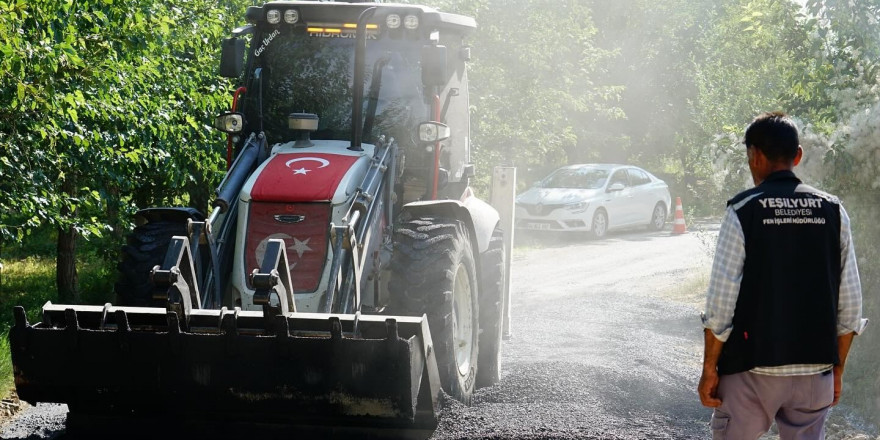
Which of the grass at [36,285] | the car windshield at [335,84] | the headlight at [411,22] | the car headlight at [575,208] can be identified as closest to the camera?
the headlight at [411,22]

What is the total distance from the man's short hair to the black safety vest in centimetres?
15

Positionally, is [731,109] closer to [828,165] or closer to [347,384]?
[828,165]

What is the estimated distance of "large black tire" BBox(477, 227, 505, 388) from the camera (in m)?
7.91

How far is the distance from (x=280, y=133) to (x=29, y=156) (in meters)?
2.06

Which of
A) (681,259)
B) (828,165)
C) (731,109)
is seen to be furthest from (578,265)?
(828,165)

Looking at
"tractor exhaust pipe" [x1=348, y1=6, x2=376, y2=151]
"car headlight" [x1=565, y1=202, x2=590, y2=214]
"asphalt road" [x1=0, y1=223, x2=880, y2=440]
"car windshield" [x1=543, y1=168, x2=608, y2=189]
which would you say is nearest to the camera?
"asphalt road" [x1=0, y1=223, x2=880, y2=440]

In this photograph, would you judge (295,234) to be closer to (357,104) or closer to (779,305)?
(357,104)

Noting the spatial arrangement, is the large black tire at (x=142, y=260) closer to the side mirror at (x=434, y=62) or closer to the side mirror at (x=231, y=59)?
the side mirror at (x=231, y=59)

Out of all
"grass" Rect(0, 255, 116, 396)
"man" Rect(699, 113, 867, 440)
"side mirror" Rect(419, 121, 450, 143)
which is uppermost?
"side mirror" Rect(419, 121, 450, 143)

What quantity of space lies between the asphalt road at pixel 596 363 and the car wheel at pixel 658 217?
566cm

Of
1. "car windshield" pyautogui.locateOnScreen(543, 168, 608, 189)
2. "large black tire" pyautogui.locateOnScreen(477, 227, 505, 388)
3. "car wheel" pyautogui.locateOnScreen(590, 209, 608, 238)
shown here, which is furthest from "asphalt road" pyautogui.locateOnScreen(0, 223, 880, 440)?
"car windshield" pyautogui.locateOnScreen(543, 168, 608, 189)

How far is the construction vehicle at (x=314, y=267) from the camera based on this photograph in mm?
5582

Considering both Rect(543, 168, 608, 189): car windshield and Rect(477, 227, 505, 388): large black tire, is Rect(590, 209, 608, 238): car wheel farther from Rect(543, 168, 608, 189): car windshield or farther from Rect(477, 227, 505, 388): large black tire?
Rect(477, 227, 505, 388): large black tire

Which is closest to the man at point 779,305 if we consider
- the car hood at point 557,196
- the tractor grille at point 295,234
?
the tractor grille at point 295,234
